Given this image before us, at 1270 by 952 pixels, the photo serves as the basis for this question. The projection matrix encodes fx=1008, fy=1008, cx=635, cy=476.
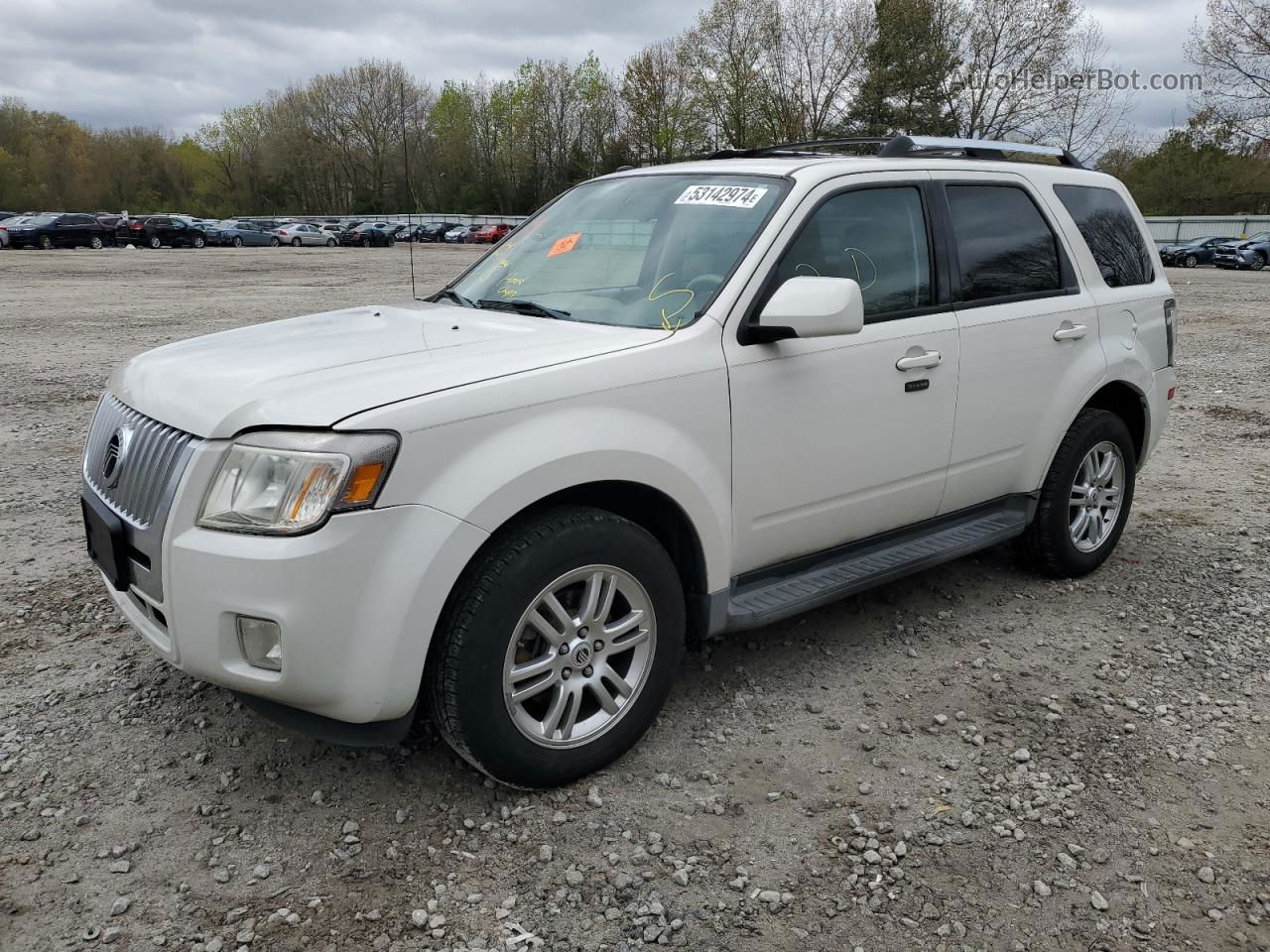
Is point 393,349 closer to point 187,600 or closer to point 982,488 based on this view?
point 187,600

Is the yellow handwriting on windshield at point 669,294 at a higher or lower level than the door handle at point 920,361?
higher

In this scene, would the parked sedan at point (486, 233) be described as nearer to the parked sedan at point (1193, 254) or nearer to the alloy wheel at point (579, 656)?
the parked sedan at point (1193, 254)

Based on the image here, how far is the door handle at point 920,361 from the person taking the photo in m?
3.78

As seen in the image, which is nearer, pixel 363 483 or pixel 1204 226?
pixel 363 483

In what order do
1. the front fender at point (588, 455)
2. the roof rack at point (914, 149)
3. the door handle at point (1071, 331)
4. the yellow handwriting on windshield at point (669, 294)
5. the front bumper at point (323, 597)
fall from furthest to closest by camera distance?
the door handle at point (1071, 331), the roof rack at point (914, 149), the yellow handwriting on windshield at point (669, 294), the front fender at point (588, 455), the front bumper at point (323, 597)

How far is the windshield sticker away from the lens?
3.66m

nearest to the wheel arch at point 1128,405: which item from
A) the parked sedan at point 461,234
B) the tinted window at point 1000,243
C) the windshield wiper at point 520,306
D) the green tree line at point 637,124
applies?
the tinted window at point 1000,243

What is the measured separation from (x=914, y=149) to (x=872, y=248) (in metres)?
0.83

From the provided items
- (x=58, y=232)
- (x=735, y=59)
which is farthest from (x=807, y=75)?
(x=58, y=232)

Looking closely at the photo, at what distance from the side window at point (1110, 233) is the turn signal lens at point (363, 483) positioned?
3611mm

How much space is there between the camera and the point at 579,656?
306 centimetres

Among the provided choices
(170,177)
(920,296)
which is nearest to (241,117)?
(170,177)

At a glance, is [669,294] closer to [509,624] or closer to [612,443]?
[612,443]

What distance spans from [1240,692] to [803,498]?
1.89 metres
